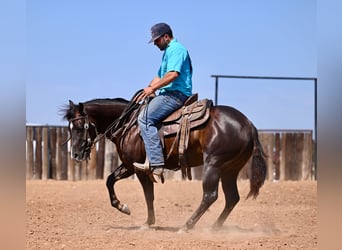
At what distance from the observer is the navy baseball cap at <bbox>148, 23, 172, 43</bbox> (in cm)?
695

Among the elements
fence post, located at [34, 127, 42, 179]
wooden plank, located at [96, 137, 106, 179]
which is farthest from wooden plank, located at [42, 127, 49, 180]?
wooden plank, located at [96, 137, 106, 179]

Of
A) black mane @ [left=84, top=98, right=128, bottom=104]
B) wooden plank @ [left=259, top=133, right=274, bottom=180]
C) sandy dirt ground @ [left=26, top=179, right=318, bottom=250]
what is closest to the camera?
sandy dirt ground @ [left=26, top=179, right=318, bottom=250]

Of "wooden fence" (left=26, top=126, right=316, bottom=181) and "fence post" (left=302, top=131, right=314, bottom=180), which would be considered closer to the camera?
"wooden fence" (left=26, top=126, right=316, bottom=181)

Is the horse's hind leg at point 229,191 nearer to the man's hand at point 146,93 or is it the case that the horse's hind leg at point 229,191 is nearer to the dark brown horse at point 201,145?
the dark brown horse at point 201,145

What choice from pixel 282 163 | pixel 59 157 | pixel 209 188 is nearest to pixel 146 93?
pixel 209 188

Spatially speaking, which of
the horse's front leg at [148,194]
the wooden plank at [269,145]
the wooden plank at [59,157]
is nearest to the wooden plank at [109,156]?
the wooden plank at [59,157]

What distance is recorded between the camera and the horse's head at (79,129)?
7207 millimetres

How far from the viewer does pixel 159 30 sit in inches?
274

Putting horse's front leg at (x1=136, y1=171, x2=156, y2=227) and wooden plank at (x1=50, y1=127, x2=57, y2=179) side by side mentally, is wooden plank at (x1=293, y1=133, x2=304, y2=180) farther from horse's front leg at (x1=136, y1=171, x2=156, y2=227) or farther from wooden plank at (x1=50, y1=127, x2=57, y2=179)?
horse's front leg at (x1=136, y1=171, x2=156, y2=227)

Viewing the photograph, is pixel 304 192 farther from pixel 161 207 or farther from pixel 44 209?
pixel 44 209
